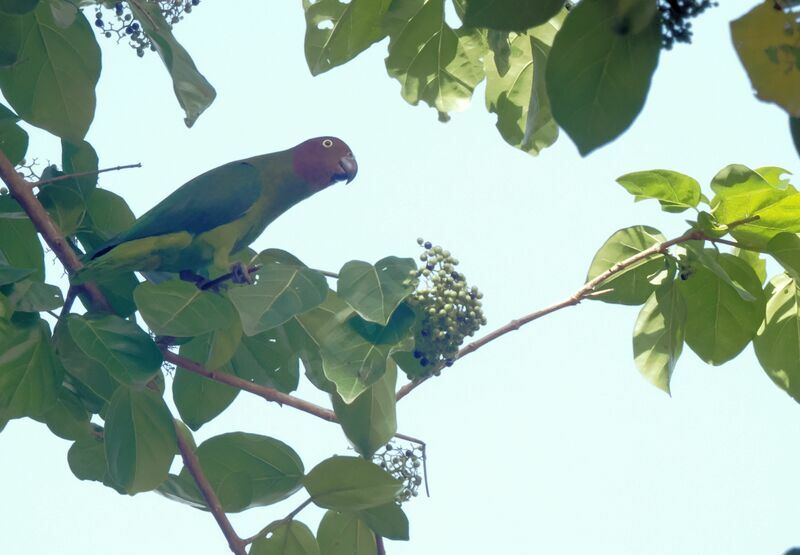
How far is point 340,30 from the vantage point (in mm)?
1844

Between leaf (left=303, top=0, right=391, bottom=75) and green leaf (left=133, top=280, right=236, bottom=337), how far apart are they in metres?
0.55

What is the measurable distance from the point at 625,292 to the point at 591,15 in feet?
4.02

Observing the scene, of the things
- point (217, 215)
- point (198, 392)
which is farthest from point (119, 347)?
point (217, 215)

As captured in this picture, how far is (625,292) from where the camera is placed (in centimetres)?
194

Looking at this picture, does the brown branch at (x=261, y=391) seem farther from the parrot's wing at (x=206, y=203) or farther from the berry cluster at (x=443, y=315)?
the parrot's wing at (x=206, y=203)

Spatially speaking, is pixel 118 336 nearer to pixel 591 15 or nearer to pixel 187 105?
pixel 187 105

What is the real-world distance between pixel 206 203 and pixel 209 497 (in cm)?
100

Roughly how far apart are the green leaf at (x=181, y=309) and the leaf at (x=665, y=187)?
83cm

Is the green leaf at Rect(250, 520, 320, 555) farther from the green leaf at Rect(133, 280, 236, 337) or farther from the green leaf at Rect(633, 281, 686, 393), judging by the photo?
the green leaf at Rect(633, 281, 686, 393)

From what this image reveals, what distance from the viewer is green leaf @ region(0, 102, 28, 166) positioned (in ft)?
6.79

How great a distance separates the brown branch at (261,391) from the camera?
1736mm

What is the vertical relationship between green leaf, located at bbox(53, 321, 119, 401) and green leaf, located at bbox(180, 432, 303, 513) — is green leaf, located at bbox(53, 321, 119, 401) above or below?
above

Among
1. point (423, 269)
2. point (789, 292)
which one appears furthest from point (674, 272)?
Result: point (423, 269)

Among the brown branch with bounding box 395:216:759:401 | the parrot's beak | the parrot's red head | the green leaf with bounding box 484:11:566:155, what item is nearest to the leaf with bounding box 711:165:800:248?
the brown branch with bounding box 395:216:759:401
